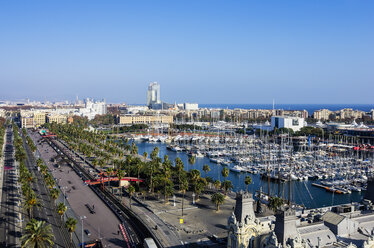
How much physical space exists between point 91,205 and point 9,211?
513 inches

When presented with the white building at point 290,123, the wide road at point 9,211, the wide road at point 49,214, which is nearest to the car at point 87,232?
the wide road at point 49,214

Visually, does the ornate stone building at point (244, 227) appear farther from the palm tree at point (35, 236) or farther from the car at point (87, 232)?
the car at point (87, 232)

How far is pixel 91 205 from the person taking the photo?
5778 centimetres

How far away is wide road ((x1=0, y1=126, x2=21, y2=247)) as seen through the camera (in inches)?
1735

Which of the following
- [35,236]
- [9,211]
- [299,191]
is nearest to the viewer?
[35,236]

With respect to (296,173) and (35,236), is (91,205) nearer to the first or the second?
(35,236)

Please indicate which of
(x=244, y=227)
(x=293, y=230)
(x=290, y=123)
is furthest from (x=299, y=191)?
(x=290, y=123)

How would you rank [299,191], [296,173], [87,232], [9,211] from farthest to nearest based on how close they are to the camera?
[296,173] → [299,191] → [9,211] → [87,232]

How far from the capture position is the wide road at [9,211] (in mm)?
44078

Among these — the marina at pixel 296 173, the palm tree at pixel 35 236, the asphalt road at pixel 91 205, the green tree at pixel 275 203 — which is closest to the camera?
the palm tree at pixel 35 236

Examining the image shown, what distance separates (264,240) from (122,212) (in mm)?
30733

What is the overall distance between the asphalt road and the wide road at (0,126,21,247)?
8553 millimetres

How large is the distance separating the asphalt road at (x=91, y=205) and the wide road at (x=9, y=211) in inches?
337

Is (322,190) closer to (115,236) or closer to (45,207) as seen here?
(115,236)
